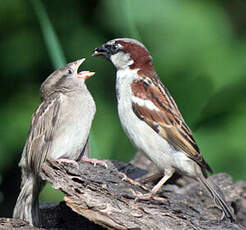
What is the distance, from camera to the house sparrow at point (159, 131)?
2764 mm

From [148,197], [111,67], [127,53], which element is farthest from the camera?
[111,67]

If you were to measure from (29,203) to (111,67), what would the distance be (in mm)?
1689

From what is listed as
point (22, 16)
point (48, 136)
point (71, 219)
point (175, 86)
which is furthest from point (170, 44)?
point (71, 219)

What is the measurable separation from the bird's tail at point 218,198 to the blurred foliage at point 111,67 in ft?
3.57

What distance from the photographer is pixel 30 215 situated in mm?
2721

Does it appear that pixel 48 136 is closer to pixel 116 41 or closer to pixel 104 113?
pixel 116 41

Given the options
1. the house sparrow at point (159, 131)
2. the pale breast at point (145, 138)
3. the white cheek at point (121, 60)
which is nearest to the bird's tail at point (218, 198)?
the house sparrow at point (159, 131)

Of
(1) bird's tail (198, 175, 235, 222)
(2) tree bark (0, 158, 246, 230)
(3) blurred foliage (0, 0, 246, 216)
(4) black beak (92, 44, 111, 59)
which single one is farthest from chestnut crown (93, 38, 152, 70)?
(3) blurred foliage (0, 0, 246, 216)

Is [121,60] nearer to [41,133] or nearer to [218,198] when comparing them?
[41,133]

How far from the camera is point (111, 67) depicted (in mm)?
4207

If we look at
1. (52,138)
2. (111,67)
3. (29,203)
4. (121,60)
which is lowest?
(29,203)

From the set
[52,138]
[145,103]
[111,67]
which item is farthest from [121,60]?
[111,67]

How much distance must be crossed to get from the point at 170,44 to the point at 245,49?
1.93ft

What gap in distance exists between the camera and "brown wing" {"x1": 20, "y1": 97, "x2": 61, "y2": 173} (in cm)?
281
